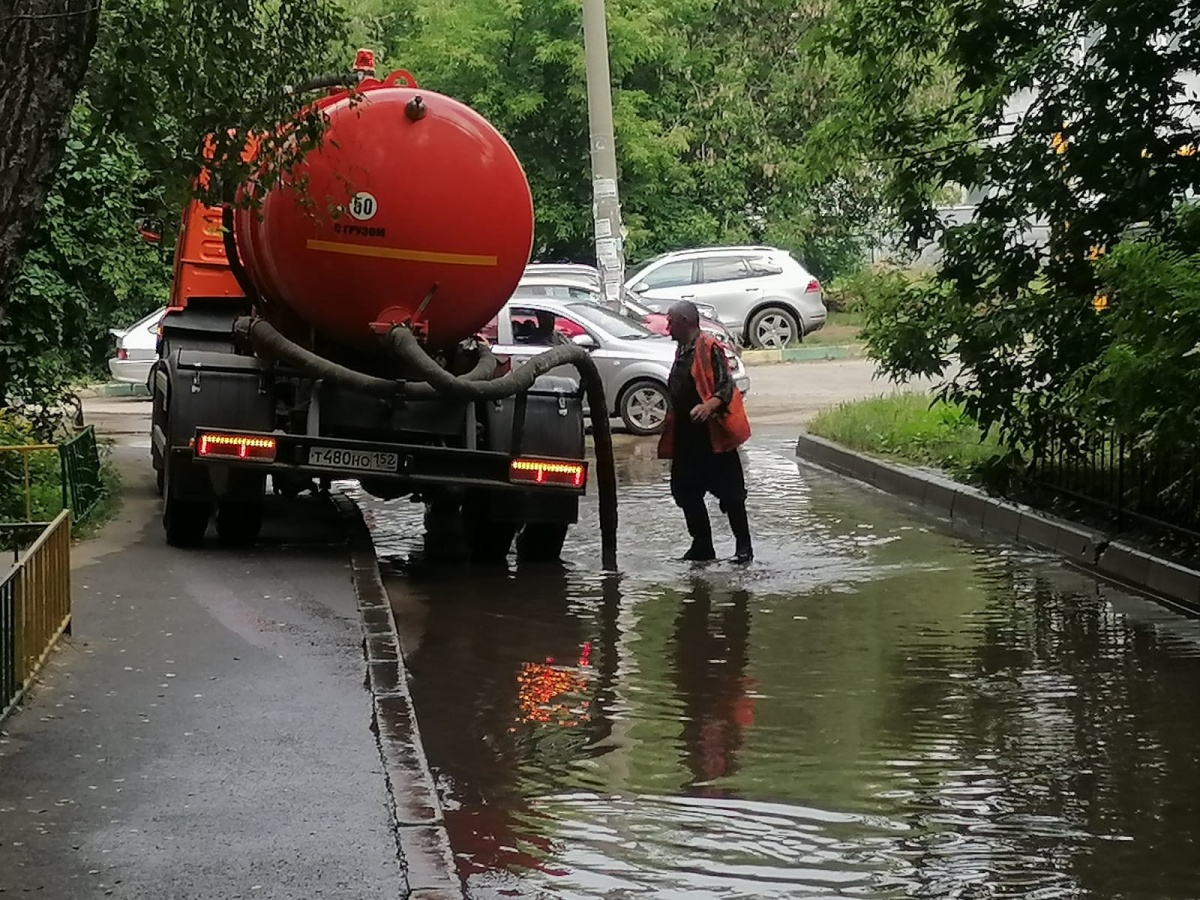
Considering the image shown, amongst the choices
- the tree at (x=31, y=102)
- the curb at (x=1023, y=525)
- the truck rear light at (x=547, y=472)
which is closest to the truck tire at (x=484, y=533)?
the truck rear light at (x=547, y=472)

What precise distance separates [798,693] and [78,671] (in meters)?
3.38

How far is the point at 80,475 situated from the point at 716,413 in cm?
473

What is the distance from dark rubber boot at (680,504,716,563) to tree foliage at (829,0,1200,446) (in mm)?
2180

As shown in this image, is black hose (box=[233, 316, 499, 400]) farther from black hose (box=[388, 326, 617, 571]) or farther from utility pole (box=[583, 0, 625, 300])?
utility pole (box=[583, 0, 625, 300])

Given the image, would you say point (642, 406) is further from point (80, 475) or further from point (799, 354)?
point (799, 354)

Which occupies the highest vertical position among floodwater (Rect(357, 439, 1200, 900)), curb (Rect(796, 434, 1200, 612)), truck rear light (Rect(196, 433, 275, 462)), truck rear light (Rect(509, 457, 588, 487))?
truck rear light (Rect(196, 433, 275, 462))

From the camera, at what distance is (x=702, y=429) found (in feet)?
40.5

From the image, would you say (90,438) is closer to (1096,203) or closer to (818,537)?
(818,537)

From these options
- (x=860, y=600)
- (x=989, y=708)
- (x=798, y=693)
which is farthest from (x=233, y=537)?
(x=989, y=708)

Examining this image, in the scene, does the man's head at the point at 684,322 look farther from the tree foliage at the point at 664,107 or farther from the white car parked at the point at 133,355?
the white car parked at the point at 133,355

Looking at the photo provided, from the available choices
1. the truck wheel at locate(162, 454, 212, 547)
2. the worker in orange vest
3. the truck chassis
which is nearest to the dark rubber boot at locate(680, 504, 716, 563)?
the worker in orange vest

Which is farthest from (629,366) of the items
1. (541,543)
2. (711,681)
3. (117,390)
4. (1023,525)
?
(711,681)

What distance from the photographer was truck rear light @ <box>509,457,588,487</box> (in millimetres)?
11977

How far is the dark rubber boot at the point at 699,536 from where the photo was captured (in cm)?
1258
